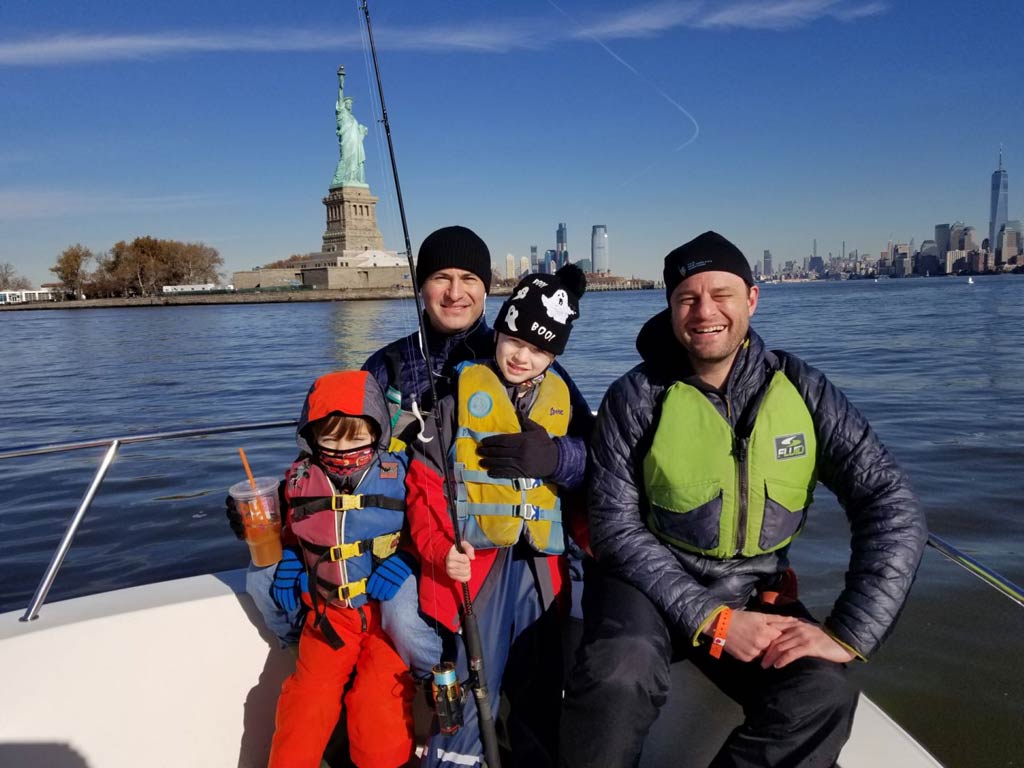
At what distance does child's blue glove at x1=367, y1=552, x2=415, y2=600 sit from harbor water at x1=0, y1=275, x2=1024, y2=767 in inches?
43.3

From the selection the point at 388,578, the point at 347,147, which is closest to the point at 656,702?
the point at 388,578

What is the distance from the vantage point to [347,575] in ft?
7.17

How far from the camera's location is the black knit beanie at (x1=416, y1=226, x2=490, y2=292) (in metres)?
2.75

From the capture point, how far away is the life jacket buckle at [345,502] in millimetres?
2191

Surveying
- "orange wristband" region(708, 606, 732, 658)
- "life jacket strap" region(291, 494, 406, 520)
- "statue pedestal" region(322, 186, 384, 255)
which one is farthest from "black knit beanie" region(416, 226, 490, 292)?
"statue pedestal" region(322, 186, 384, 255)

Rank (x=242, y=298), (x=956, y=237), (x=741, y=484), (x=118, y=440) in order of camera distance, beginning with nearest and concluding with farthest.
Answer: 1. (x=741, y=484)
2. (x=118, y=440)
3. (x=242, y=298)
4. (x=956, y=237)

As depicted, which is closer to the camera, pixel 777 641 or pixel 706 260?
pixel 777 641

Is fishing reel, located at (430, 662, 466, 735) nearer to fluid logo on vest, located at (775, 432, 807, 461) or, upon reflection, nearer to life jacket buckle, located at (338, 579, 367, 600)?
life jacket buckle, located at (338, 579, 367, 600)

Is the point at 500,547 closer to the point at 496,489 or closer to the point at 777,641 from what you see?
the point at 496,489

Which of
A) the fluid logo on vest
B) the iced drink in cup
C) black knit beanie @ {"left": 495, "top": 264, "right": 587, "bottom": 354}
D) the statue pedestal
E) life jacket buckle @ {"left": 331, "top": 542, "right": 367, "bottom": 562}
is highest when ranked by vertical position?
the statue pedestal

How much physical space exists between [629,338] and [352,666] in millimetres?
22971

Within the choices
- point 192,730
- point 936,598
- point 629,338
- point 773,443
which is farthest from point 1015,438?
point 629,338

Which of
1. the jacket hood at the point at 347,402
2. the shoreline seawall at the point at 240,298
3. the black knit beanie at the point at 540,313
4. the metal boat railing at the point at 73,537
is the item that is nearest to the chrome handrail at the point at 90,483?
the metal boat railing at the point at 73,537

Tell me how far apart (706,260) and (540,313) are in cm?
59
